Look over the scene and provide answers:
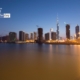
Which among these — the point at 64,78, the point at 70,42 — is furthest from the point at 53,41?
the point at 64,78

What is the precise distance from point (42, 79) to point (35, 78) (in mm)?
190

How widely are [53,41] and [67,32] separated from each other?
7449 millimetres

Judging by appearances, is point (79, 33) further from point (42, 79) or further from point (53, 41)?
point (42, 79)

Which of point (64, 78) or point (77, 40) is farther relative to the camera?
point (77, 40)

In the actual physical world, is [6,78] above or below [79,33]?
below

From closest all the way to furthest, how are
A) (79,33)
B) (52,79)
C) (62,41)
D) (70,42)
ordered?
1. (52,79)
2. (79,33)
3. (70,42)
4. (62,41)

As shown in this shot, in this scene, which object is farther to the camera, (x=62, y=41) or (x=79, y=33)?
(x=62, y=41)

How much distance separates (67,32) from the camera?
38.9m

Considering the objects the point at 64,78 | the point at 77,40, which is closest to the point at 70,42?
the point at 77,40

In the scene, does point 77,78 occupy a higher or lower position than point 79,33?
lower

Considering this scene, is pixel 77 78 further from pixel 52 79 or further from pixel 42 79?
pixel 42 79

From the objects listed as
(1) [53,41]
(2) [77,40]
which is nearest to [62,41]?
(1) [53,41]

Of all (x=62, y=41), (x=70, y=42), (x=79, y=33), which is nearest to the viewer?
(x=79, y=33)

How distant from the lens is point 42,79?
3.30 m
